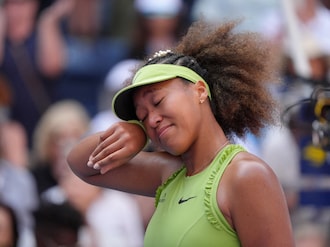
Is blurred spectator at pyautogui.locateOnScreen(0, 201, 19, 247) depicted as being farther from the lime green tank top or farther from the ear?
the ear

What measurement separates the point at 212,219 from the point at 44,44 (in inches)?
191

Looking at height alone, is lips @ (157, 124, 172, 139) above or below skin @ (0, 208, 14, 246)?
above

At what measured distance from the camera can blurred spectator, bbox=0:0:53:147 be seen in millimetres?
8164

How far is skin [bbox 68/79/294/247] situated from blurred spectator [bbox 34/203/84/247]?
6.26ft

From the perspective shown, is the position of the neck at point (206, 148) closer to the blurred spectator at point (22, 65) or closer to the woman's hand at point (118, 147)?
the woman's hand at point (118, 147)

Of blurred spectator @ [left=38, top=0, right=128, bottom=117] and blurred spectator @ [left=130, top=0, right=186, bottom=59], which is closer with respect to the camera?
blurred spectator @ [left=38, top=0, right=128, bottom=117]

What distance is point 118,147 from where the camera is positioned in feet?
13.1

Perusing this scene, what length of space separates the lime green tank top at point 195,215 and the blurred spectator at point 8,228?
2368 mm

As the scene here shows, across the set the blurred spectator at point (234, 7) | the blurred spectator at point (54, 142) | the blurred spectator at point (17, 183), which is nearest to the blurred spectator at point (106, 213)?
the blurred spectator at point (54, 142)

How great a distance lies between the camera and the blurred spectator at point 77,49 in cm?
834

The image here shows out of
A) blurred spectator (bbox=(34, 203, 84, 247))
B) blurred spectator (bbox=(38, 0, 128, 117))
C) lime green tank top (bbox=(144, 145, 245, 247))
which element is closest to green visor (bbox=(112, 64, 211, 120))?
lime green tank top (bbox=(144, 145, 245, 247))

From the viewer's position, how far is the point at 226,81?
3.99m

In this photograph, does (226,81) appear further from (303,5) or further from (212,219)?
(303,5)

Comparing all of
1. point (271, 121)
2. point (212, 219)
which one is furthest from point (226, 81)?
point (212, 219)
